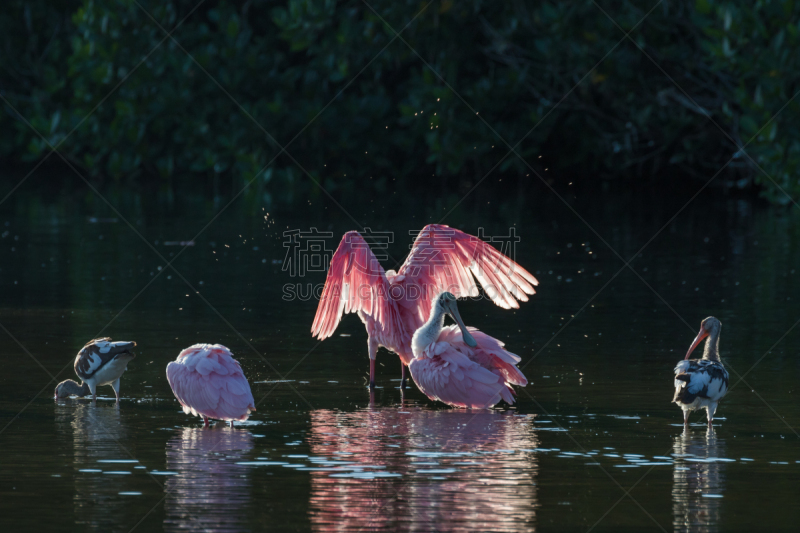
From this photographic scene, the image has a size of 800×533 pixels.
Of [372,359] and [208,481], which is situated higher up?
[372,359]

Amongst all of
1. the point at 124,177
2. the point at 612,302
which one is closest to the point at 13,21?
the point at 124,177

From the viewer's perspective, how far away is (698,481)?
21.5ft

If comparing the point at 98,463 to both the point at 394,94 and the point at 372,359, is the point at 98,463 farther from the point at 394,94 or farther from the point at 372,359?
the point at 394,94

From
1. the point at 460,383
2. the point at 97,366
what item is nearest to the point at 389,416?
the point at 460,383

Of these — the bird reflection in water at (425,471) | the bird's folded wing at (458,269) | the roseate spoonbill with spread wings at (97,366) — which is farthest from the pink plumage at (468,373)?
the roseate spoonbill with spread wings at (97,366)

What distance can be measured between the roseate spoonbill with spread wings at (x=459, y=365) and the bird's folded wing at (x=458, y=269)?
33.1 inches

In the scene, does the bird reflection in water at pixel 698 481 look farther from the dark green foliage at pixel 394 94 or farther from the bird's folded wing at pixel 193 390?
the dark green foliage at pixel 394 94

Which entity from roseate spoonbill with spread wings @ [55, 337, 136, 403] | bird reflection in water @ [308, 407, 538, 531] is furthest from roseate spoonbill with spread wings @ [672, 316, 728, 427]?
roseate spoonbill with spread wings @ [55, 337, 136, 403]

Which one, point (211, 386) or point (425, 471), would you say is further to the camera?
point (211, 386)

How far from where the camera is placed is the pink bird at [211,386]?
770 cm

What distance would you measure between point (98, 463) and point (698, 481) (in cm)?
300

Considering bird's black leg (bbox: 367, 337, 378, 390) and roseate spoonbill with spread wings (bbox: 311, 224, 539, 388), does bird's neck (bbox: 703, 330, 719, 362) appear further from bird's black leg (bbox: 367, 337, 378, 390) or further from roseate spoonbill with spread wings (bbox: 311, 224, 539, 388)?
bird's black leg (bbox: 367, 337, 378, 390)

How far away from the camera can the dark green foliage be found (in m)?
26.7

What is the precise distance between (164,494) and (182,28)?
24.6 metres
